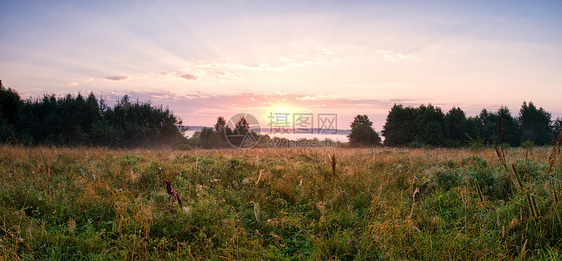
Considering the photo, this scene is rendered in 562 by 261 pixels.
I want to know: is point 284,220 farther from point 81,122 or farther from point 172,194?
point 81,122

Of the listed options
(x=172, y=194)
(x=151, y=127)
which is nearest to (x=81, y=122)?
(x=151, y=127)

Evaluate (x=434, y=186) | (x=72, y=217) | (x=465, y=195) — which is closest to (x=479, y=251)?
(x=465, y=195)

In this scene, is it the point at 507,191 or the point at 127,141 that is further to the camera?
the point at 127,141

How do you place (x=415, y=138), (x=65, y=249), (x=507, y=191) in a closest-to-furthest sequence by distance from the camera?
1. (x=65, y=249)
2. (x=507, y=191)
3. (x=415, y=138)

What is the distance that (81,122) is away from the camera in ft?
132

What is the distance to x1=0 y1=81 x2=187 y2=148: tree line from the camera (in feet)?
108

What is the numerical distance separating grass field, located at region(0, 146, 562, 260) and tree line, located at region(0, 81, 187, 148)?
35.1 metres

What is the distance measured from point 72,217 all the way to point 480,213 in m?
6.62

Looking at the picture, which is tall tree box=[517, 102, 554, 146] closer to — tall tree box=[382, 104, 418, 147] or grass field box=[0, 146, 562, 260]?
tall tree box=[382, 104, 418, 147]

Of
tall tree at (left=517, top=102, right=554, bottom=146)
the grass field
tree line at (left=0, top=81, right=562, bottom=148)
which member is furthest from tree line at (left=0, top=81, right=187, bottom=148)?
tall tree at (left=517, top=102, right=554, bottom=146)

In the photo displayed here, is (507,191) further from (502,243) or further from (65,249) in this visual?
(65,249)

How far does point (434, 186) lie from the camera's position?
600 centimetres

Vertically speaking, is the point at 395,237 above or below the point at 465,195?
below

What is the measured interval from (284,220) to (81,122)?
154 ft
